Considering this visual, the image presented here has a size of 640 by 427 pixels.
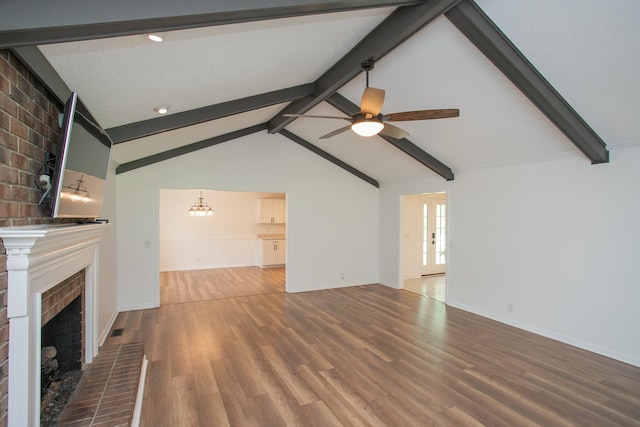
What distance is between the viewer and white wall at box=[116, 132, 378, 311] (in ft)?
16.9

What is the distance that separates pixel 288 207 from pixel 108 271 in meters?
3.14

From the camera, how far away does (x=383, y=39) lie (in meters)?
2.81

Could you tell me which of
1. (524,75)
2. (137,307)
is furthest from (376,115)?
(137,307)

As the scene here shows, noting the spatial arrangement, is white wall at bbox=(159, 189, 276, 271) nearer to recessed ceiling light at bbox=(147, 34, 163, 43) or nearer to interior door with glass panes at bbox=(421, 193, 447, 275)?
interior door with glass panes at bbox=(421, 193, 447, 275)

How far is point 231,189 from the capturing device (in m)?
5.82

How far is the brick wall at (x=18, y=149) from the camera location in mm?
1526

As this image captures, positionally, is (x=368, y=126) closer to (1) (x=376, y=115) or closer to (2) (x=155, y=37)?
(1) (x=376, y=115)

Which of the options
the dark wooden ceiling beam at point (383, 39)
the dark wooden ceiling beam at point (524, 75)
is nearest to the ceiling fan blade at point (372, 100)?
the dark wooden ceiling beam at point (383, 39)

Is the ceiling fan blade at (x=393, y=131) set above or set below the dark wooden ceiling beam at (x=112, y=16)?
below

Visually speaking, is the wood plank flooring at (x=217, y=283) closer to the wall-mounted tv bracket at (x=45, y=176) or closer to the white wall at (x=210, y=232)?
the white wall at (x=210, y=232)

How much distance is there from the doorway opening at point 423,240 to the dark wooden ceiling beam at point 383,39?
4.23 m

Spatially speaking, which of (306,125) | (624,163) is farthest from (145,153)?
(624,163)

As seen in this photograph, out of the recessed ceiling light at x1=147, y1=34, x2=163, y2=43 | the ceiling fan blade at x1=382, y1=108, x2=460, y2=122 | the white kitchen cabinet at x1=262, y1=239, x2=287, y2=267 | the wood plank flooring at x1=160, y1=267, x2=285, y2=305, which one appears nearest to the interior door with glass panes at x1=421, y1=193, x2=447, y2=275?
the wood plank flooring at x1=160, y1=267, x2=285, y2=305

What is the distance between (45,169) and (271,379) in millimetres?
2468
